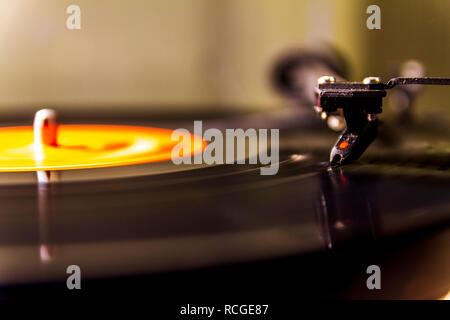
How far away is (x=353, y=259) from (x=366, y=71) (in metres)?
1.21

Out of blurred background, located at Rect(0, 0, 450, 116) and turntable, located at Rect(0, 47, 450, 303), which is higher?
blurred background, located at Rect(0, 0, 450, 116)

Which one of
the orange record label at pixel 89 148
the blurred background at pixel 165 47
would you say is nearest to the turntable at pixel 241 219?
the orange record label at pixel 89 148

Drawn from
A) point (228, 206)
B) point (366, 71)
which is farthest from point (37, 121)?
point (366, 71)

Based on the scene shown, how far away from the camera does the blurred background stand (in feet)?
4.88

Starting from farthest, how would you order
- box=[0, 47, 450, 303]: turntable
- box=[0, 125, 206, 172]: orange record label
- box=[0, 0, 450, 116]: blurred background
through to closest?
box=[0, 0, 450, 116]: blurred background
box=[0, 125, 206, 172]: orange record label
box=[0, 47, 450, 303]: turntable

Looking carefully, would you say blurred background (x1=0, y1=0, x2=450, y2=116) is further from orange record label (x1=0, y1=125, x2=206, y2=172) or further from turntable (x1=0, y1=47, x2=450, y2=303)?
turntable (x1=0, y1=47, x2=450, y2=303)

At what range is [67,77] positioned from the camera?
153cm

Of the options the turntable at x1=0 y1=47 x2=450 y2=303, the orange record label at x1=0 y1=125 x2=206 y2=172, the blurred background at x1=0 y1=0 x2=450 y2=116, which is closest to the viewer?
Answer: the turntable at x1=0 y1=47 x2=450 y2=303

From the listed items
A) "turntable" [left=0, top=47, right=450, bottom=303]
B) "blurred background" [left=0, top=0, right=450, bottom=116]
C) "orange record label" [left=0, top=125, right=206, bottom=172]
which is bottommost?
"turntable" [left=0, top=47, right=450, bottom=303]

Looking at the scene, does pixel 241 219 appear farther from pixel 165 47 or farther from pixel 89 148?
pixel 165 47

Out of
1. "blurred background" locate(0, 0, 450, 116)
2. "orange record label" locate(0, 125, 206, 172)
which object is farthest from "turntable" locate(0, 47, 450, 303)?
"blurred background" locate(0, 0, 450, 116)

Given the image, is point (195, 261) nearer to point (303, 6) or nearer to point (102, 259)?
point (102, 259)

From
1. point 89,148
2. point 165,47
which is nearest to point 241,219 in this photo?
point 89,148

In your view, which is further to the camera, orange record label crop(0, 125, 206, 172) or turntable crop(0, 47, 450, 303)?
orange record label crop(0, 125, 206, 172)
